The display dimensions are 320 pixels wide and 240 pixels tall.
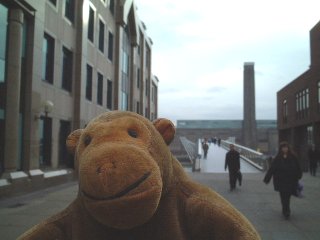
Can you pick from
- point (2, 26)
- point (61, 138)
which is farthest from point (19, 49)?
point (61, 138)

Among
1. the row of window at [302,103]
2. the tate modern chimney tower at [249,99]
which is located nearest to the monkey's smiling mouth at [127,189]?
the row of window at [302,103]

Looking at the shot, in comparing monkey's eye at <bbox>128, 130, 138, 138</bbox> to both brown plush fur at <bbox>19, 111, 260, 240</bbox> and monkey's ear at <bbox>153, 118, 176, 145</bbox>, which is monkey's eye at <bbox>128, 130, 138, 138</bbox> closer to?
brown plush fur at <bbox>19, 111, 260, 240</bbox>

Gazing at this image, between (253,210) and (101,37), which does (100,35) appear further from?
(253,210)

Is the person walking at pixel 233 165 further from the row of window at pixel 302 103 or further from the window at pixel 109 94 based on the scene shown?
the row of window at pixel 302 103

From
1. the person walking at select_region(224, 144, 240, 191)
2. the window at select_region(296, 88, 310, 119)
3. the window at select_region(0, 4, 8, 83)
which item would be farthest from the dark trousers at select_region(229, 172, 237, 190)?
the window at select_region(296, 88, 310, 119)

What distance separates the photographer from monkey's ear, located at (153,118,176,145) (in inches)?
103

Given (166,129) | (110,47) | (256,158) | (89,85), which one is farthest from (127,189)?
(256,158)

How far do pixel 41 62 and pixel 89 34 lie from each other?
7.53 meters

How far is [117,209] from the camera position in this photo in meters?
1.94

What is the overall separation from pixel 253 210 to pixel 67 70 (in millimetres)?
12269

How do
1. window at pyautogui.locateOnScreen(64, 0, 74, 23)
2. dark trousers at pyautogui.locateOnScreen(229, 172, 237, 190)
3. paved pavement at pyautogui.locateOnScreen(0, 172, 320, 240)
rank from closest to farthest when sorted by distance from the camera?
paved pavement at pyautogui.locateOnScreen(0, 172, 320, 240) < dark trousers at pyautogui.locateOnScreen(229, 172, 237, 190) < window at pyautogui.locateOnScreen(64, 0, 74, 23)

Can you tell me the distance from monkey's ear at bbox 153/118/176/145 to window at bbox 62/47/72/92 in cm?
1676

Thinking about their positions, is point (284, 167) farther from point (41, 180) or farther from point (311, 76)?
point (311, 76)

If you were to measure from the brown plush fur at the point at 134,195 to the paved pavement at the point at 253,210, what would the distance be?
4.73 m
